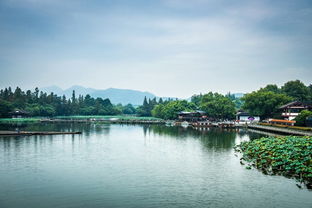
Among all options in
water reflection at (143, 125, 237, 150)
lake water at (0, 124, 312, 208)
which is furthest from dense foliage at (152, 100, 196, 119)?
lake water at (0, 124, 312, 208)

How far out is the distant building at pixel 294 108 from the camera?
7900cm

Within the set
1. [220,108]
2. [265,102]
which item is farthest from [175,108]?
[265,102]

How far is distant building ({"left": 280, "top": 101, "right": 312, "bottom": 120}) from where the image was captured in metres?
79.0

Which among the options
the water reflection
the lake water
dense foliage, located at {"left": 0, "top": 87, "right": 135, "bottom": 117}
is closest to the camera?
the lake water

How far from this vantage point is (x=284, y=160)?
33188 mm

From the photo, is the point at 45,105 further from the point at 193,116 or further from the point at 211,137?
the point at 211,137

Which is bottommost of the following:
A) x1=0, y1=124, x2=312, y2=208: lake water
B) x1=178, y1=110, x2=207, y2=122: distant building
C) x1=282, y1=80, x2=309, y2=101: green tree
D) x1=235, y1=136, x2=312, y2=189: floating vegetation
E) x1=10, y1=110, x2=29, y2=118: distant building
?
x1=0, y1=124, x2=312, y2=208: lake water

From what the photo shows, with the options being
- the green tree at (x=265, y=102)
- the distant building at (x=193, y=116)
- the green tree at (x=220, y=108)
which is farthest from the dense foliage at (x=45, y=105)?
the green tree at (x=265, y=102)

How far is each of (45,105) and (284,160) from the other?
137 metres

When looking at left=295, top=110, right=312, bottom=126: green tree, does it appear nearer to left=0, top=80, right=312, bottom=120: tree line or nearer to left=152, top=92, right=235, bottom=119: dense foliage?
left=0, top=80, right=312, bottom=120: tree line

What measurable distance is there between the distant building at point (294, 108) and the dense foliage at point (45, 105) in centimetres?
10480

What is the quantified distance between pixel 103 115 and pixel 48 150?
12195 centimetres

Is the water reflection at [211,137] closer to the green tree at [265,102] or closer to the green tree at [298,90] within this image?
the green tree at [265,102]

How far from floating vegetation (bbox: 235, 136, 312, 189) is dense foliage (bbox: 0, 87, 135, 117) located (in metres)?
115
